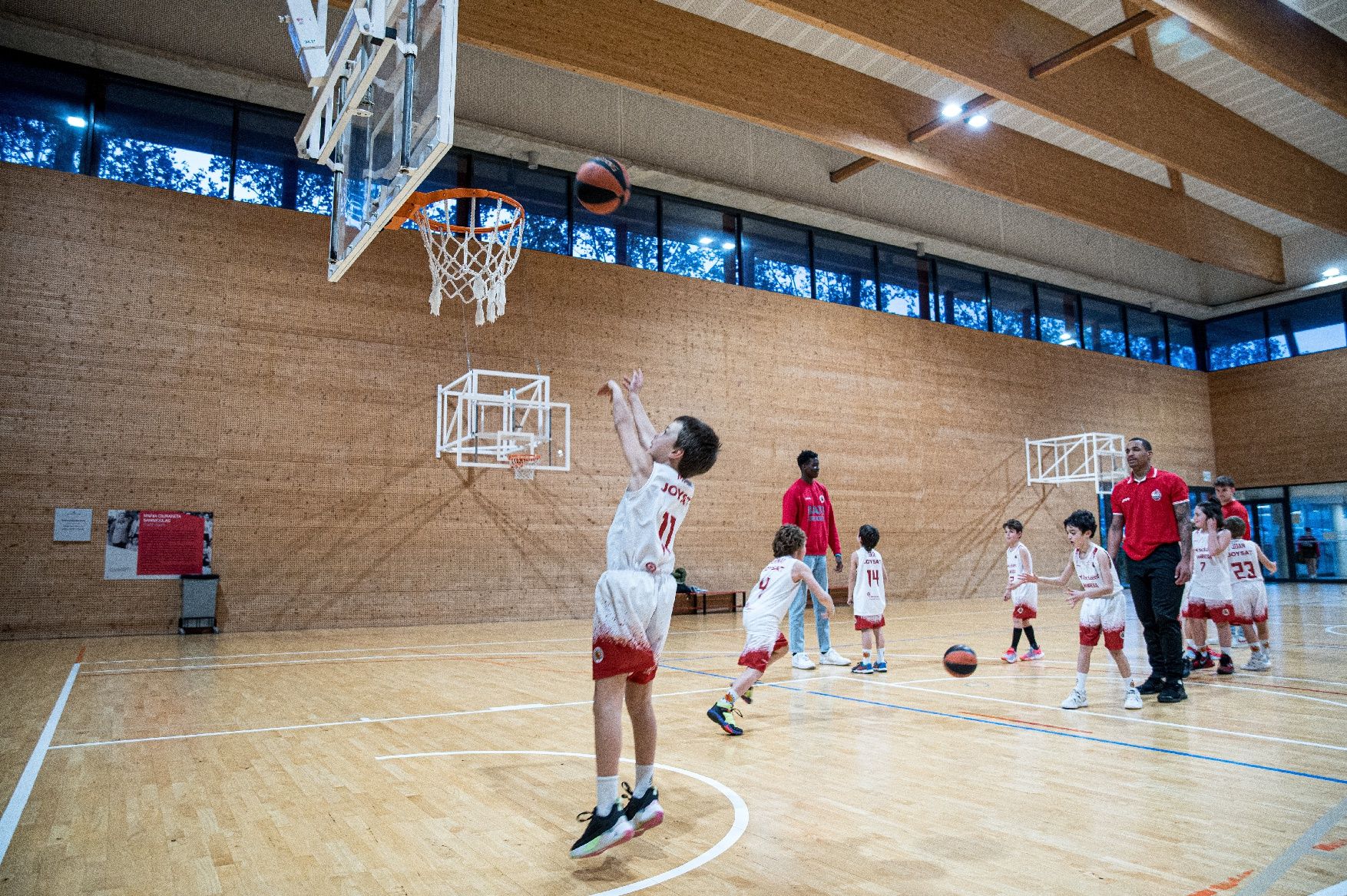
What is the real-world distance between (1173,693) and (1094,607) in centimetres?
75

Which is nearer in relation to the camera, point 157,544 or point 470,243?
point 157,544

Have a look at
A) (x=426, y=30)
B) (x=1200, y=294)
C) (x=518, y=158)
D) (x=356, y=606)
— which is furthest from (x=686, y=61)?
(x=1200, y=294)

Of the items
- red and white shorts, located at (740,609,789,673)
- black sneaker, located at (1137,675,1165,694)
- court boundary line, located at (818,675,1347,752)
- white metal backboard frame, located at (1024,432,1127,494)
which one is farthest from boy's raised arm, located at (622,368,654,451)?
white metal backboard frame, located at (1024,432,1127,494)

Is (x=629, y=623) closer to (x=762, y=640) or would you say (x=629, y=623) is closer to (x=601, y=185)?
(x=762, y=640)

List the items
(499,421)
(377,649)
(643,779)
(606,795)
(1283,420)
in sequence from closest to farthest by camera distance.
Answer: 1. (606,795)
2. (643,779)
3. (377,649)
4. (499,421)
5. (1283,420)

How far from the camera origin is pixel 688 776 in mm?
4086

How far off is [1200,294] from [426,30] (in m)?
24.6

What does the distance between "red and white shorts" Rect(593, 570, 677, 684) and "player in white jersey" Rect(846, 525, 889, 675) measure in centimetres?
475

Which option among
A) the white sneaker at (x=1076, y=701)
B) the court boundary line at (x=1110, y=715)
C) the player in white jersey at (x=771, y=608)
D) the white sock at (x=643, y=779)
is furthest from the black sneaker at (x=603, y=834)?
the white sneaker at (x=1076, y=701)

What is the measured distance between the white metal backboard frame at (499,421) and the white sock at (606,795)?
9.02 meters

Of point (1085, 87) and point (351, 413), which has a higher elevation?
point (1085, 87)

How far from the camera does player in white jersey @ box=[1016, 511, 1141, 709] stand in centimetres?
575

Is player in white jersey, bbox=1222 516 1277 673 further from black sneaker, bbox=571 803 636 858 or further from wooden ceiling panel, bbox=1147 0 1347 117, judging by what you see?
black sneaker, bbox=571 803 636 858

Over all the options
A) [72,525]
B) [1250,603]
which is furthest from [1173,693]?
[72,525]
